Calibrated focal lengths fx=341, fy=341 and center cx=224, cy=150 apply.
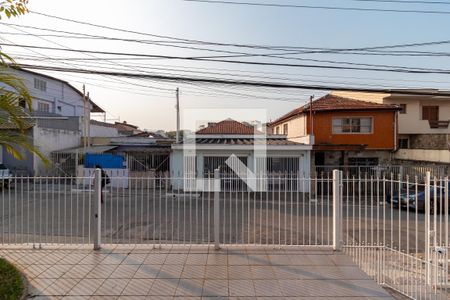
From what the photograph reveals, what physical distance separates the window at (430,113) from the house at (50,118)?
25443mm

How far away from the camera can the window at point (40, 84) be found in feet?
102

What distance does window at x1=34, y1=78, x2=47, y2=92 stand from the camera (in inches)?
1224

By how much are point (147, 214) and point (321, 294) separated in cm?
881

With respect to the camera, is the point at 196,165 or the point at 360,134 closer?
the point at 196,165

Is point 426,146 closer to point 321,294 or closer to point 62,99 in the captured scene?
point 321,294

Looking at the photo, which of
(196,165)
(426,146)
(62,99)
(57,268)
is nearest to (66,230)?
(57,268)

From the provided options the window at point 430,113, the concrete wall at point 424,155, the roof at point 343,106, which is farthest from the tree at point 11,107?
the window at point 430,113

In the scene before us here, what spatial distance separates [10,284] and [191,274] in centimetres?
233

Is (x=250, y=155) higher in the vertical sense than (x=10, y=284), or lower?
higher

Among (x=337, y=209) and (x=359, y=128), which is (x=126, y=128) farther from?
(x=337, y=209)

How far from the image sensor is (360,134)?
22828 mm

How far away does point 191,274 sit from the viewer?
511 cm

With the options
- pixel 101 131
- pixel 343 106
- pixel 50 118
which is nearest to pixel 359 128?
pixel 343 106

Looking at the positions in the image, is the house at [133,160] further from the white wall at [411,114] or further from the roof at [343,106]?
the white wall at [411,114]
